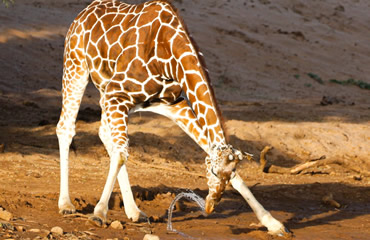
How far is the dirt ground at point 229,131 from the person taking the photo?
23.2 feet

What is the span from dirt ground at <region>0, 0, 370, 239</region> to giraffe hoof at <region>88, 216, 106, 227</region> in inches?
4.3

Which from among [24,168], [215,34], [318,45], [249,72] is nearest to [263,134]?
[24,168]

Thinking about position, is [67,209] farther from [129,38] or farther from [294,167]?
[294,167]

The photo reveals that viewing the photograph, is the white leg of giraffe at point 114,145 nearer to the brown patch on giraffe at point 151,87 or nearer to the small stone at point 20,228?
the brown patch on giraffe at point 151,87

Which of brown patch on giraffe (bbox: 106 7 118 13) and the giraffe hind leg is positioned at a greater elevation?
brown patch on giraffe (bbox: 106 7 118 13)

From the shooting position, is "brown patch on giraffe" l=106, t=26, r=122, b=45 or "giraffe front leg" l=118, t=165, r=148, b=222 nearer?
"giraffe front leg" l=118, t=165, r=148, b=222

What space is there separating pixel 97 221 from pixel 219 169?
1389mm

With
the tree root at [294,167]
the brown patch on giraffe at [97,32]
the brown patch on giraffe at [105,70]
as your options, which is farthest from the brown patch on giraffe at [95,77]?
the tree root at [294,167]

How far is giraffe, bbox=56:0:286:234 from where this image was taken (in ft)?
19.8

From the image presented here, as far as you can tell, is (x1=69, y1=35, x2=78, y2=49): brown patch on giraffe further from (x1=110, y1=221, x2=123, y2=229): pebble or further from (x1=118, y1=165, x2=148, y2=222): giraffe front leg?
(x1=110, y1=221, x2=123, y2=229): pebble

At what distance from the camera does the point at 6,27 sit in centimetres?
2052

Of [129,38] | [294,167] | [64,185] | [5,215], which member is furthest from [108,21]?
[294,167]

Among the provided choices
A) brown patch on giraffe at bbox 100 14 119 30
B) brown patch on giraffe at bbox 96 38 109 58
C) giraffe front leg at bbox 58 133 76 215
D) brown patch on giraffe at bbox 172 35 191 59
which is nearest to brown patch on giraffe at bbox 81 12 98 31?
brown patch on giraffe at bbox 100 14 119 30

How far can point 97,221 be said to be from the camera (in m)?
6.16
